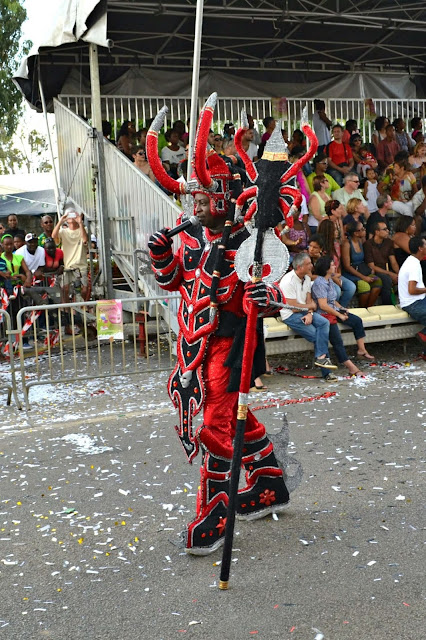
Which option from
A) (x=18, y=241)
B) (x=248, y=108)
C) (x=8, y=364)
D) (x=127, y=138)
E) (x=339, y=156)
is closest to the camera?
(x=8, y=364)

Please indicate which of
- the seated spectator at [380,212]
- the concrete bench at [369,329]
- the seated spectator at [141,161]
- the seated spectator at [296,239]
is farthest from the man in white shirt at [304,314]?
the seated spectator at [141,161]

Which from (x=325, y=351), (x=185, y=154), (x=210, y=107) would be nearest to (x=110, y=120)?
(x=185, y=154)

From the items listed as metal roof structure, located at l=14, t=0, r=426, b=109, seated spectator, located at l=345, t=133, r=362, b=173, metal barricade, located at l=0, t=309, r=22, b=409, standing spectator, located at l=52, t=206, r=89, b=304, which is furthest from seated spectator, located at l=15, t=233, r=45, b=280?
seated spectator, located at l=345, t=133, r=362, b=173

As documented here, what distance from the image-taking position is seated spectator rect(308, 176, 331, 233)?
11.2 meters

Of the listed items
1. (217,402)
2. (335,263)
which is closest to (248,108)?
(335,263)

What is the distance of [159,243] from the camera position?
4.33 meters

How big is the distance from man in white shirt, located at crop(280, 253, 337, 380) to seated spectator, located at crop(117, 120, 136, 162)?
4396mm

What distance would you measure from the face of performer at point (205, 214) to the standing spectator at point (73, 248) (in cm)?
818

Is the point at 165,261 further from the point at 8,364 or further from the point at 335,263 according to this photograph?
the point at 8,364

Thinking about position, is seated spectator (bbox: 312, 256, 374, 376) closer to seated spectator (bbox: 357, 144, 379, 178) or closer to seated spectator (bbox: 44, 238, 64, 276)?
seated spectator (bbox: 357, 144, 379, 178)

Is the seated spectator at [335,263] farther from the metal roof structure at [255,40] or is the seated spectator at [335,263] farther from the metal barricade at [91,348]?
the metal roof structure at [255,40]

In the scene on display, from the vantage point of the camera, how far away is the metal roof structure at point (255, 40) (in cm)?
1168

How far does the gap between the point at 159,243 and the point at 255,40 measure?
1060 cm

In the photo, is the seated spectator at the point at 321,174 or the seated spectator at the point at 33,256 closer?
the seated spectator at the point at 321,174
